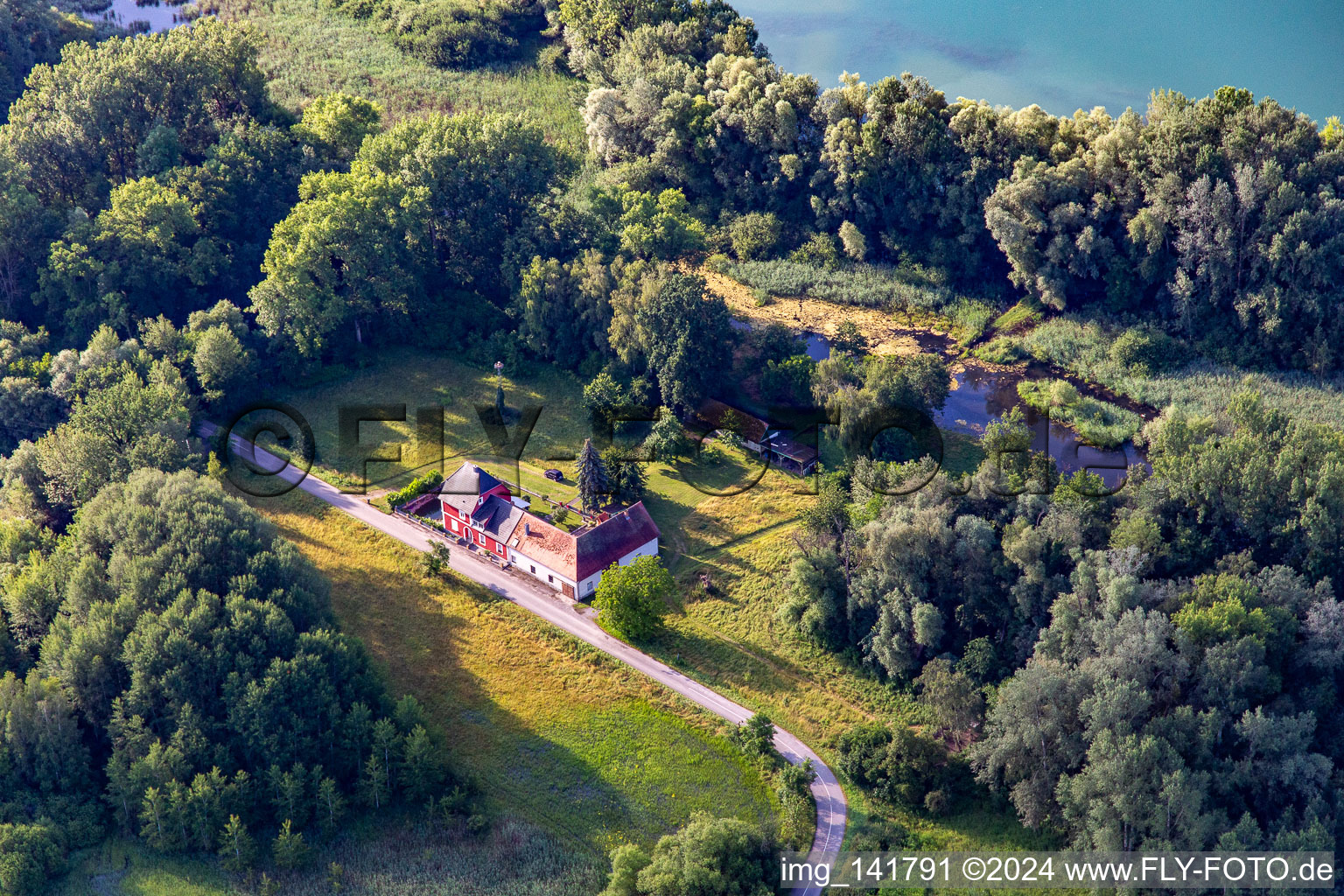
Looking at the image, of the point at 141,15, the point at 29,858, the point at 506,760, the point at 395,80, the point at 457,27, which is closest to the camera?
the point at 29,858

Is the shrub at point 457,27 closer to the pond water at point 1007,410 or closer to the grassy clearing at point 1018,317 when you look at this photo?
the pond water at point 1007,410

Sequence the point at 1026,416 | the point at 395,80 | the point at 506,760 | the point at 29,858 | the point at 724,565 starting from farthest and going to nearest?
the point at 395,80 < the point at 1026,416 < the point at 724,565 < the point at 506,760 < the point at 29,858

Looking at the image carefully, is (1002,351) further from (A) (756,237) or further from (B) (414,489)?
(B) (414,489)

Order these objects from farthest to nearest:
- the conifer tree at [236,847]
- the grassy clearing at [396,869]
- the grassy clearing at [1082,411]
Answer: the grassy clearing at [1082,411] < the conifer tree at [236,847] < the grassy clearing at [396,869]

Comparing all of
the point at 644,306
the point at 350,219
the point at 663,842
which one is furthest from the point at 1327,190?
the point at 350,219

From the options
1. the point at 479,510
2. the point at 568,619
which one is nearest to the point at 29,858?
the point at 568,619

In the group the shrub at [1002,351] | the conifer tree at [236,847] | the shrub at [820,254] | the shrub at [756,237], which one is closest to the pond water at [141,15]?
the shrub at [756,237]

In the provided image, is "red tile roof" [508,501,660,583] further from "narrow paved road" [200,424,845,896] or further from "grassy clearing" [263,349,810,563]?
"grassy clearing" [263,349,810,563]
